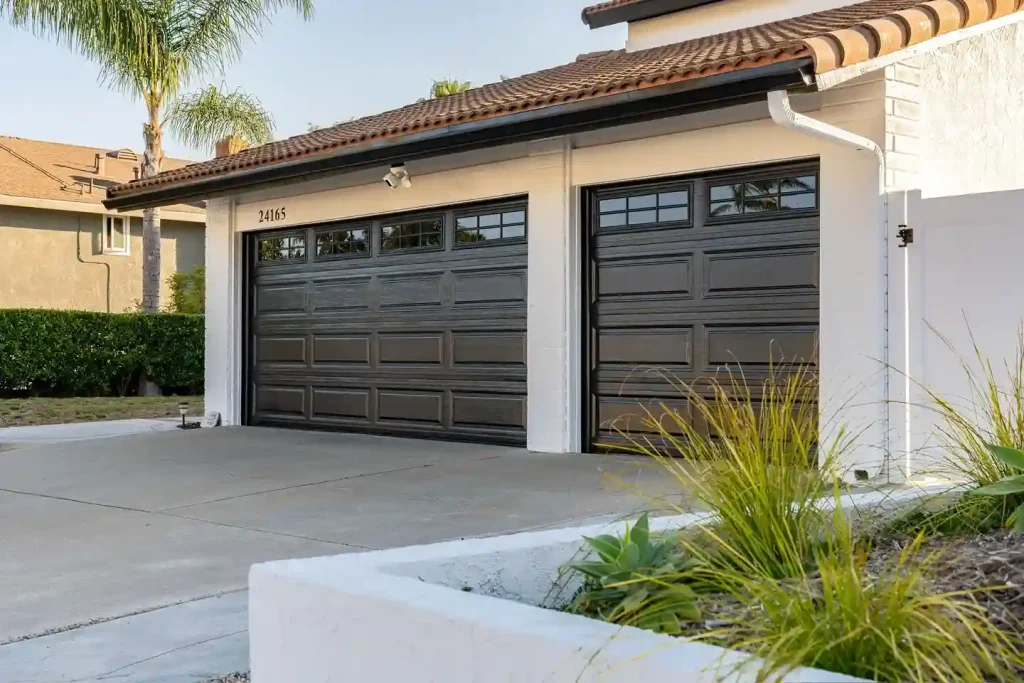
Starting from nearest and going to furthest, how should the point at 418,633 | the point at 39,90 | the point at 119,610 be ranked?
the point at 418,633, the point at 119,610, the point at 39,90

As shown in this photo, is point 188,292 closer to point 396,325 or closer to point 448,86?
point 448,86

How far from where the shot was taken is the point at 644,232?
953cm

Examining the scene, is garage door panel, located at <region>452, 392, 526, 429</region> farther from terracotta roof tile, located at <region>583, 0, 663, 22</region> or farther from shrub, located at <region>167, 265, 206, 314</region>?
shrub, located at <region>167, 265, 206, 314</region>

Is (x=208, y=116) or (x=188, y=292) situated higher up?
(x=208, y=116)

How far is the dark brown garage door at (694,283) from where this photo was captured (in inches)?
336

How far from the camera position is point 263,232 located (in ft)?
44.4

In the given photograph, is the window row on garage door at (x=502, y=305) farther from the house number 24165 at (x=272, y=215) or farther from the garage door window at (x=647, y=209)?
the house number 24165 at (x=272, y=215)

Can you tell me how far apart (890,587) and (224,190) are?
11.0 meters

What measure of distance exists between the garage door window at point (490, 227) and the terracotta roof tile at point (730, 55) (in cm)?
139

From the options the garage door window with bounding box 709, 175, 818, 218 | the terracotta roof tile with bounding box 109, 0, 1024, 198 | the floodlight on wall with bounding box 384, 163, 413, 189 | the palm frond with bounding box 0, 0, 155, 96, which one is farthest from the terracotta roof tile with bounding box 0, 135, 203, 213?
the garage door window with bounding box 709, 175, 818, 218

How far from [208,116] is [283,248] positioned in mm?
13795

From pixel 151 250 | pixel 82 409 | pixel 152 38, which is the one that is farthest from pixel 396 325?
pixel 151 250

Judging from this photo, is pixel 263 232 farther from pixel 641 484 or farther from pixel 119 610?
pixel 119 610

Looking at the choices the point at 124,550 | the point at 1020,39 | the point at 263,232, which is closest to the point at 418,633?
the point at 124,550
